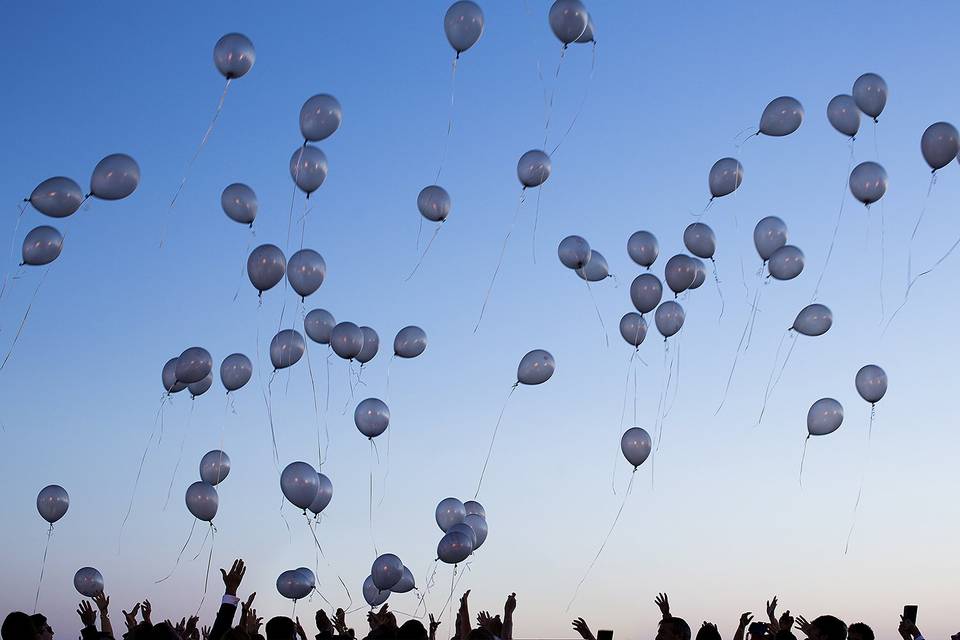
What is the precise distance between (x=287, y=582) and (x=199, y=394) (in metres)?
1.82

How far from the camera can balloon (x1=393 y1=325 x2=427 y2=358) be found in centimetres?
903

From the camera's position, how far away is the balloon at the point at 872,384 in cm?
854

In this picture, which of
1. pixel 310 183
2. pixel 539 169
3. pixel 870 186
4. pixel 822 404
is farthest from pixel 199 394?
pixel 870 186

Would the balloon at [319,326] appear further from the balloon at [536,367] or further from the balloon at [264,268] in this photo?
the balloon at [536,367]

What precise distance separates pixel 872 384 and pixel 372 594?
447 cm

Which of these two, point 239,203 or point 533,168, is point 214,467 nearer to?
point 239,203

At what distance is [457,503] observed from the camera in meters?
8.53

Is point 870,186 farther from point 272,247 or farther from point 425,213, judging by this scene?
point 272,247

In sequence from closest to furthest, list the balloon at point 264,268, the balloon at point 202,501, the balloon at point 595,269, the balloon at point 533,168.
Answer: the balloon at point 202,501 → the balloon at point 264,268 → the balloon at point 533,168 → the balloon at point 595,269

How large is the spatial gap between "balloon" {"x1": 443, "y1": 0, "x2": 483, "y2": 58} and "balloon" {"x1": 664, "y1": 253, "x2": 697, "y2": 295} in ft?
8.19

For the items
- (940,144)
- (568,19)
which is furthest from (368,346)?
(940,144)

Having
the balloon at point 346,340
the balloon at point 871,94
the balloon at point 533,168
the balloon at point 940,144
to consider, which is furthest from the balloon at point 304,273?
the balloon at point 940,144

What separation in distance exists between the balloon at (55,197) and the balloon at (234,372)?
180 cm

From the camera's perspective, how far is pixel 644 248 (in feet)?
29.1
